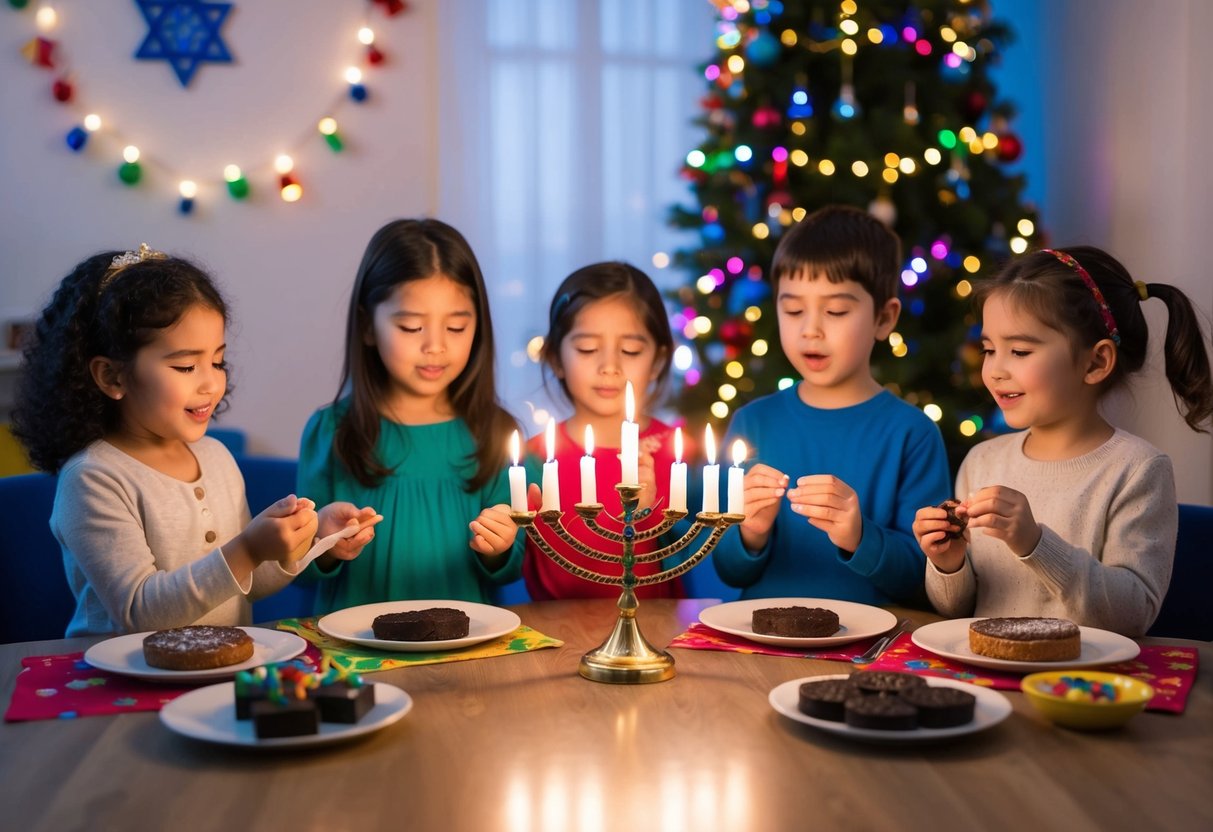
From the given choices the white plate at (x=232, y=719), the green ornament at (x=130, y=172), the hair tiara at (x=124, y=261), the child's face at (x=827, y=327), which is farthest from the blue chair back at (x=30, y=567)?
the green ornament at (x=130, y=172)

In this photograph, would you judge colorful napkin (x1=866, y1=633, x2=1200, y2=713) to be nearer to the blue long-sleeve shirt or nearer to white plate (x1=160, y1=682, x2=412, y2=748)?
the blue long-sleeve shirt

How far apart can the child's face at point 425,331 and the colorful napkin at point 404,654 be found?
684 mm

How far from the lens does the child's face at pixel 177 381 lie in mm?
2027

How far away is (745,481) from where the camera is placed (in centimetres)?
201

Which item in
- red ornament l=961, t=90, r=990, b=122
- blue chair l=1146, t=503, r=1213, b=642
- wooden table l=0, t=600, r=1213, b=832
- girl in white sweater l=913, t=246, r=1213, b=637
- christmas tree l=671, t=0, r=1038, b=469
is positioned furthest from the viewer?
red ornament l=961, t=90, r=990, b=122

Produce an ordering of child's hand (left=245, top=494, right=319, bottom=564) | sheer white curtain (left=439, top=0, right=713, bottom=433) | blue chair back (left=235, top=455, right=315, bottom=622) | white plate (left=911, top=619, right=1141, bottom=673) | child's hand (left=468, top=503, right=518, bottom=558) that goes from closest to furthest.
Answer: white plate (left=911, top=619, right=1141, bottom=673) → child's hand (left=245, top=494, right=319, bottom=564) → child's hand (left=468, top=503, right=518, bottom=558) → blue chair back (left=235, top=455, right=315, bottom=622) → sheer white curtain (left=439, top=0, right=713, bottom=433)

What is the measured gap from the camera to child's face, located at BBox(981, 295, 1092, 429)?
6.66ft

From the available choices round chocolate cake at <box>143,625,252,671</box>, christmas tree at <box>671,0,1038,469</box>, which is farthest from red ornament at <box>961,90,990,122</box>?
round chocolate cake at <box>143,625,252,671</box>

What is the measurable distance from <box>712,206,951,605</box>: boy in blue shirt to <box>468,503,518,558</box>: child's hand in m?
0.42

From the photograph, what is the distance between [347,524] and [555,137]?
357 cm

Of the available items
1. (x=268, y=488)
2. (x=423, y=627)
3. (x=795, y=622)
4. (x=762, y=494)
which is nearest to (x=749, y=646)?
(x=795, y=622)

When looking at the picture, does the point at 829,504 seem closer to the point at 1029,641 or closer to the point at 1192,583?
the point at 1029,641

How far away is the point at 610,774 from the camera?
1.21 metres

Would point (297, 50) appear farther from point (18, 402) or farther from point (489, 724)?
point (489, 724)
